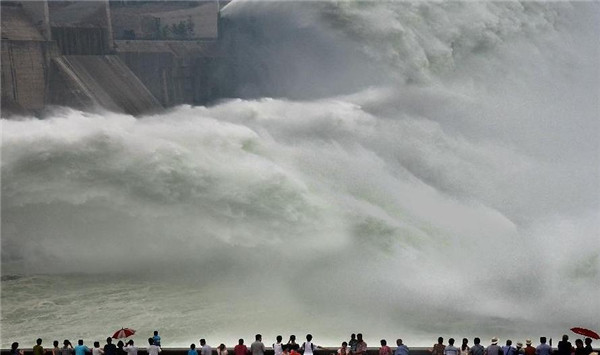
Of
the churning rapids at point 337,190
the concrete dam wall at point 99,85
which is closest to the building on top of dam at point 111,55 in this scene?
the concrete dam wall at point 99,85

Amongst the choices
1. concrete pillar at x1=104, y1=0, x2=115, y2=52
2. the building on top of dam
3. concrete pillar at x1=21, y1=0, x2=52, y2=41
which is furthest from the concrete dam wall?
concrete pillar at x1=21, y1=0, x2=52, y2=41

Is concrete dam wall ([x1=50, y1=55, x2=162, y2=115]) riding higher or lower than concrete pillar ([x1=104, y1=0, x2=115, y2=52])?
lower

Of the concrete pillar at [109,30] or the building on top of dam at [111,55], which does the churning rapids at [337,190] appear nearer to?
the building on top of dam at [111,55]

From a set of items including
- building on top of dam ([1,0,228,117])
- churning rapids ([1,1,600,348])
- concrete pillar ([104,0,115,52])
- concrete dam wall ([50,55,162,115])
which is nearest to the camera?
churning rapids ([1,1,600,348])

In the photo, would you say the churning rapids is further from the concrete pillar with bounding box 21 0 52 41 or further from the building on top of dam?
the concrete pillar with bounding box 21 0 52 41

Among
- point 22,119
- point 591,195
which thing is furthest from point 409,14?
point 22,119

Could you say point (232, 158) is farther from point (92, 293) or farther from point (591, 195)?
point (591, 195)

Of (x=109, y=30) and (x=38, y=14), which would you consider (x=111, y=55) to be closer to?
(x=109, y=30)
